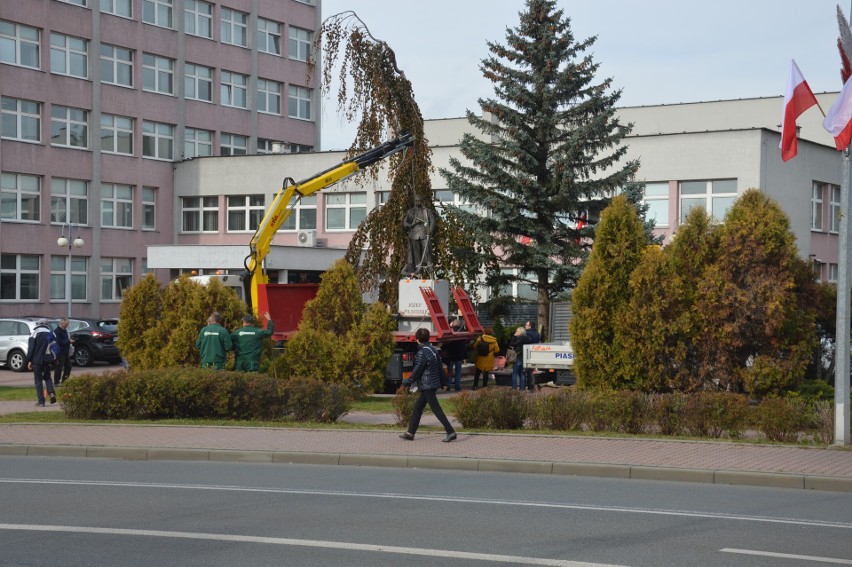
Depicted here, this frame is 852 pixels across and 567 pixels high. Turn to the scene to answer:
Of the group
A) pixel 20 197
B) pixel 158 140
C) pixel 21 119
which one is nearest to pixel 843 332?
pixel 20 197

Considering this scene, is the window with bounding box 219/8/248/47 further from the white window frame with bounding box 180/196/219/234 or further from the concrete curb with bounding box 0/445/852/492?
the concrete curb with bounding box 0/445/852/492

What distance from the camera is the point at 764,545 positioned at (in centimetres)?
880

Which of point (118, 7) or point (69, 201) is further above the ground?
point (118, 7)

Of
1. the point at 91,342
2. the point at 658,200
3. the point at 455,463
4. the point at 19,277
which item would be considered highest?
the point at 658,200

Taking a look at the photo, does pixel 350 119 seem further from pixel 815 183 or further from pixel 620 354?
pixel 815 183

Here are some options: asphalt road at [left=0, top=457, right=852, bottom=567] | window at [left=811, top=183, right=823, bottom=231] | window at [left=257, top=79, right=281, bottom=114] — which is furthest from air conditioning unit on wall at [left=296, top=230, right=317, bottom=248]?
asphalt road at [left=0, top=457, right=852, bottom=567]

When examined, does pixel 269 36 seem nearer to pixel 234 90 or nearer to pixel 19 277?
pixel 234 90

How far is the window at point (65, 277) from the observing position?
49.6m

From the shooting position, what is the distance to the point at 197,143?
56.3 m

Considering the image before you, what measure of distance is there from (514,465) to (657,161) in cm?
2853

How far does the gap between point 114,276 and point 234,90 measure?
39.0ft

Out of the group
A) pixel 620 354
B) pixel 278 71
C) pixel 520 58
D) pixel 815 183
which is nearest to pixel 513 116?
pixel 520 58

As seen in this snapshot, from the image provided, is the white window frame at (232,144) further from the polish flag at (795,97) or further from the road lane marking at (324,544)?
the road lane marking at (324,544)

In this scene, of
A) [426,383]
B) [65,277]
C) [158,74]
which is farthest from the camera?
[158,74]
